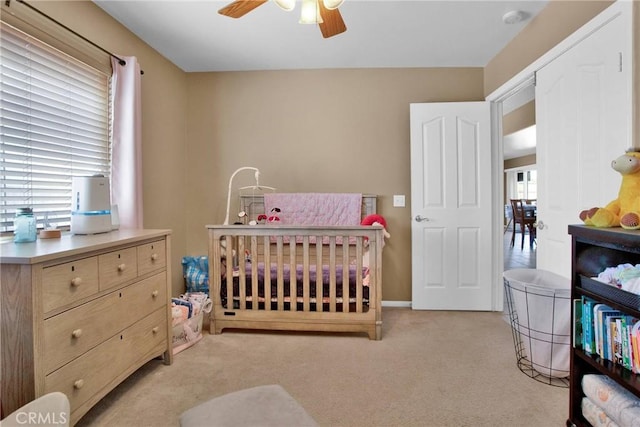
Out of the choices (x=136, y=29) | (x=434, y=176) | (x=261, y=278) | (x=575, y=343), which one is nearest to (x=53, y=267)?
(x=261, y=278)

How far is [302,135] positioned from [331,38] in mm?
945

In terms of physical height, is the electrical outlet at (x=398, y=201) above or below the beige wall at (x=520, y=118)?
below

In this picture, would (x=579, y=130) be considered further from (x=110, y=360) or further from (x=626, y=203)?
(x=110, y=360)

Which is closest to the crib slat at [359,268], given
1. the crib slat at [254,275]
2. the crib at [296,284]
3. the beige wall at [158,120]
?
the crib at [296,284]

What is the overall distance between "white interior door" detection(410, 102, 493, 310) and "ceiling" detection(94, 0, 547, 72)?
1.69 ft

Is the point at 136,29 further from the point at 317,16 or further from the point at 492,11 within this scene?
the point at 492,11

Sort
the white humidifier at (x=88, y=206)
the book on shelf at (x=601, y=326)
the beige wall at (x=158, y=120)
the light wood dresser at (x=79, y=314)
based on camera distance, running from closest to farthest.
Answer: the light wood dresser at (x=79, y=314) → the book on shelf at (x=601, y=326) → the white humidifier at (x=88, y=206) → the beige wall at (x=158, y=120)

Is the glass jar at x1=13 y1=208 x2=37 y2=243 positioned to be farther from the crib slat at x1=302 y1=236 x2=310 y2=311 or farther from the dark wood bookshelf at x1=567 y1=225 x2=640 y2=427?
the dark wood bookshelf at x1=567 y1=225 x2=640 y2=427

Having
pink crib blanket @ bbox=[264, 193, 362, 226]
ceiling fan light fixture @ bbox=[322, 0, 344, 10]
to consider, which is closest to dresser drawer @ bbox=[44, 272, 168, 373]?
pink crib blanket @ bbox=[264, 193, 362, 226]

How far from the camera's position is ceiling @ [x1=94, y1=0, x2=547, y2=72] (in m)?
2.21

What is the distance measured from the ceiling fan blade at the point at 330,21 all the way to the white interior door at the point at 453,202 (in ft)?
4.67

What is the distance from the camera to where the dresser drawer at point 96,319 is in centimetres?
126

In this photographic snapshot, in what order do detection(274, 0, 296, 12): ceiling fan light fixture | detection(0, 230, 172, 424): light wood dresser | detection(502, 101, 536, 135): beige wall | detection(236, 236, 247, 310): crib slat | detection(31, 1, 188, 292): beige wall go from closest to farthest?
detection(0, 230, 172, 424): light wood dresser, detection(274, 0, 296, 12): ceiling fan light fixture, detection(31, 1, 188, 292): beige wall, detection(236, 236, 247, 310): crib slat, detection(502, 101, 536, 135): beige wall

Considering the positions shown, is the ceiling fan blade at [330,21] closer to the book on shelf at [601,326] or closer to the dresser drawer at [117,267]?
the dresser drawer at [117,267]
